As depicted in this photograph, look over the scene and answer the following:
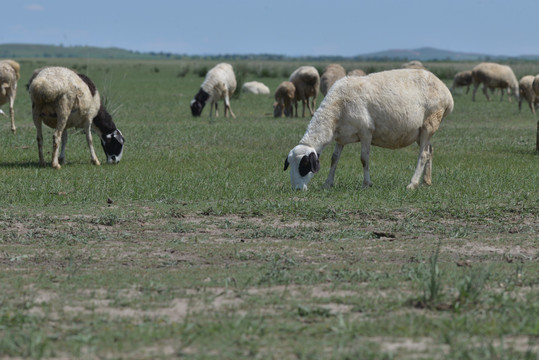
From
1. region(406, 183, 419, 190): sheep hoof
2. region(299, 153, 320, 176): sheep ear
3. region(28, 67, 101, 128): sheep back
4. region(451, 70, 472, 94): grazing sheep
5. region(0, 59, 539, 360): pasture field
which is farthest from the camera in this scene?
region(451, 70, 472, 94): grazing sheep

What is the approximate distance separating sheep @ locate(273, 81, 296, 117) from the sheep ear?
641 inches

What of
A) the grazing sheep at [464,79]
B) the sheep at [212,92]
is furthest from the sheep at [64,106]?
the grazing sheep at [464,79]

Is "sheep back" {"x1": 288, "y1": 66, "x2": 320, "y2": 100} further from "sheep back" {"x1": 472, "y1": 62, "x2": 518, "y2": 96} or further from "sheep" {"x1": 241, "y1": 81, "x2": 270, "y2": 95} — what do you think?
"sheep back" {"x1": 472, "y1": 62, "x2": 518, "y2": 96}

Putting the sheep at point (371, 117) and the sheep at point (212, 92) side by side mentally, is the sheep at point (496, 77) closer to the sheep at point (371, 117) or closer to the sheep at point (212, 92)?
the sheep at point (212, 92)

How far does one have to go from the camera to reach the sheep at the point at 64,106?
47.5 ft

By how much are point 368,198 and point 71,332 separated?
6.81 m

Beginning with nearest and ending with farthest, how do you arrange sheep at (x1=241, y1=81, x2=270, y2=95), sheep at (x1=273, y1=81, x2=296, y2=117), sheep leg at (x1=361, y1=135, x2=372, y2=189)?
sheep leg at (x1=361, y1=135, x2=372, y2=189)
sheep at (x1=273, y1=81, x2=296, y2=117)
sheep at (x1=241, y1=81, x2=270, y2=95)

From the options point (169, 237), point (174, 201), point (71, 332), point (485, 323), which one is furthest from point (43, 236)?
point (485, 323)

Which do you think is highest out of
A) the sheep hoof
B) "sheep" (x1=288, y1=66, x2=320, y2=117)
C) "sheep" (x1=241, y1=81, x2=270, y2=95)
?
"sheep" (x1=288, y1=66, x2=320, y2=117)

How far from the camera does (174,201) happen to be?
37.9 ft

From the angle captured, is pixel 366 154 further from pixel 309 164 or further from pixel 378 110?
pixel 309 164

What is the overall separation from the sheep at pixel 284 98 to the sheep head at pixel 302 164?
638 inches

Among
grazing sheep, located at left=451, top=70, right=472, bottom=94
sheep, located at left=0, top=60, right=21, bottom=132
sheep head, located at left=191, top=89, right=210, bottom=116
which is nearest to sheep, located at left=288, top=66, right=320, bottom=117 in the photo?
sheep head, located at left=191, top=89, right=210, bottom=116

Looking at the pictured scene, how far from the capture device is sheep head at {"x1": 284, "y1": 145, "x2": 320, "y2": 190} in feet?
39.4
